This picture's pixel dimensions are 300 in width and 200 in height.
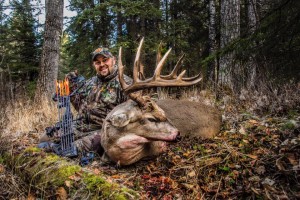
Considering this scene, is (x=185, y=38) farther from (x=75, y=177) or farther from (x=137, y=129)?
(x=75, y=177)

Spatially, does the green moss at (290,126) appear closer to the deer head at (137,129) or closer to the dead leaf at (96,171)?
the deer head at (137,129)

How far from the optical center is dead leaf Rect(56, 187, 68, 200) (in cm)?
263

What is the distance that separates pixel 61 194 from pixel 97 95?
2.40 metres

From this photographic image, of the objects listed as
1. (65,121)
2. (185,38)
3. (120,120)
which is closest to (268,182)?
(120,120)

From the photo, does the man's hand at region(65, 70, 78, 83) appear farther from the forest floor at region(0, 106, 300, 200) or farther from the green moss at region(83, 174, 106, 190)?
the green moss at region(83, 174, 106, 190)

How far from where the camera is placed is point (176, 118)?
168 inches

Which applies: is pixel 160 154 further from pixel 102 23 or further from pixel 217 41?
pixel 102 23

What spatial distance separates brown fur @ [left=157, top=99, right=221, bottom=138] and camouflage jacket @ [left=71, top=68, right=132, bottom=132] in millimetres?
792

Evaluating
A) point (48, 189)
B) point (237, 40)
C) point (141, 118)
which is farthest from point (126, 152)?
point (237, 40)

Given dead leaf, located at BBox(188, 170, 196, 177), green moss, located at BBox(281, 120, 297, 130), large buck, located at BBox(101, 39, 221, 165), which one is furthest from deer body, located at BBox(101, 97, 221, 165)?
green moss, located at BBox(281, 120, 297, 130)

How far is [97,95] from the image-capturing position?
4.85 meters

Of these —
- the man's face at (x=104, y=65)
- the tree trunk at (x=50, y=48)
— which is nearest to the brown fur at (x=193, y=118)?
the man's face at (x=104, y=65)

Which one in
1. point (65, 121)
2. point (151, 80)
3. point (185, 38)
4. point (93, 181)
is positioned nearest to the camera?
point (93, 181)

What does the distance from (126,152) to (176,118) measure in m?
1.29
